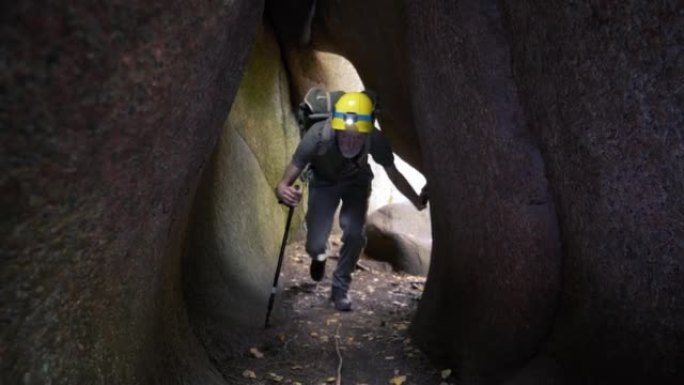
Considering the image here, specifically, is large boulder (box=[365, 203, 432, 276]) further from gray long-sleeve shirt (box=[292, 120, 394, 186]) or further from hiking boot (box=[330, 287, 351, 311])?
gray long-sleeve shirt (box=[292, 120, 394, 186])

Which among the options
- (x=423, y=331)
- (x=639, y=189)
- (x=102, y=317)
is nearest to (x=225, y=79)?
(x=102, y=317)

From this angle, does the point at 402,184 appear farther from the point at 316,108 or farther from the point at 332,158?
the point at 316,108

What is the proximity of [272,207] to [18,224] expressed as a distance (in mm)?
6779

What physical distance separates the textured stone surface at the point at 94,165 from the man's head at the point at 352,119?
3.07 m

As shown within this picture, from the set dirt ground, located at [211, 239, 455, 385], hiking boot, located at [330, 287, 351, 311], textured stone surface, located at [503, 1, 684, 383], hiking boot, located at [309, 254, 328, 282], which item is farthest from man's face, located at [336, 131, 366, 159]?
textured stone surface, located at [503, 1, 684, 383]

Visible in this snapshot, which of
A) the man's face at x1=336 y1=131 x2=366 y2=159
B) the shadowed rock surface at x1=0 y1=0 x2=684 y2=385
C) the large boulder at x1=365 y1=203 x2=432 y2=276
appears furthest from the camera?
the large boulder at x1=365 y1=203 x2=432 y2=276

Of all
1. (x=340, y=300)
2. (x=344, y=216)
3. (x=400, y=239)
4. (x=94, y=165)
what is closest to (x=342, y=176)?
(x=344, y=216)

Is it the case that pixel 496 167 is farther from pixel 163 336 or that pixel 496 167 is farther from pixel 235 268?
pixel 235 268

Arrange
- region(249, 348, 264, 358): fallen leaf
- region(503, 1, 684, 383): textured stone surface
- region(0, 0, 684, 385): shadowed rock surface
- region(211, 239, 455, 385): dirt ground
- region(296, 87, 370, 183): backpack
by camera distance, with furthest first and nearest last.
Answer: region(296, 87, 370, 183): backpack → region(249, 348, 264, 358): fallen leaf → region(211, 239, 455, 385): dirt ground → region(503, 1, 684, 383): textured stone surface → region(0, 0, 684, 385): shadowed rock surface

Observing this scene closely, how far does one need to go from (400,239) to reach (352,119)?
5113 mm

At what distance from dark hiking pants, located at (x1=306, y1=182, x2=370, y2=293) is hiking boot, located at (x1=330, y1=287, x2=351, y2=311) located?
5cm

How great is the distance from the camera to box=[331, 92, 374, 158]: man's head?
613 cm

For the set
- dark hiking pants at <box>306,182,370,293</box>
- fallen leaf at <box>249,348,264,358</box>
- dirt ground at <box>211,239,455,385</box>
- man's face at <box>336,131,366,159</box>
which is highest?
man's face at <box>336,131,366,159</box>

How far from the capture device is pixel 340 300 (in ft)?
23.8
